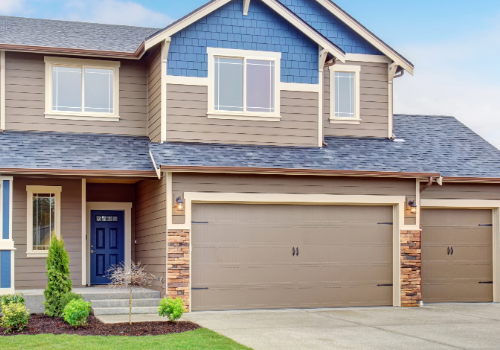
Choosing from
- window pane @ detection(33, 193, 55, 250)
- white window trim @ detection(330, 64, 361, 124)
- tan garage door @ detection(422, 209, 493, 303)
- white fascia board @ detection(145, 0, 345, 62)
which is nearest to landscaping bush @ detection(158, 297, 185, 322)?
window pane @ detection(33, 193, 55, 250)

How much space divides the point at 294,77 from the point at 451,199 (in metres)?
4.61

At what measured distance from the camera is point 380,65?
16.9 metres

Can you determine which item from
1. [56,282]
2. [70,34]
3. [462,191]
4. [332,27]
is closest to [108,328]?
[56,282]

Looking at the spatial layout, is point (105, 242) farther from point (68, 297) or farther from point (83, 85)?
point (68, 297)

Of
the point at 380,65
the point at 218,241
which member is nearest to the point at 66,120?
the point at 218,241

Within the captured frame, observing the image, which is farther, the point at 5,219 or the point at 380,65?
the point at 380,65

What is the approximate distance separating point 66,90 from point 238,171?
4957 millimetres

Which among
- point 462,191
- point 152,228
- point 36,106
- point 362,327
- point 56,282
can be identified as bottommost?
point 362,327

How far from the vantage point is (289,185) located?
13.8 m

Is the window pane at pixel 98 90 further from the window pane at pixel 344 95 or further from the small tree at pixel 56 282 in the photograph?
the window pane at pixel 344 95

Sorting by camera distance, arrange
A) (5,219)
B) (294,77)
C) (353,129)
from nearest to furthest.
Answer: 1. (5,219)
2. (294,77)
3. (353,129)

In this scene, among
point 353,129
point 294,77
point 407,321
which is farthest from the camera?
point 353,129

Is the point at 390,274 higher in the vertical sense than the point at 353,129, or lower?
lower

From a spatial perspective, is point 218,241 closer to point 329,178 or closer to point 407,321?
point 329,178
